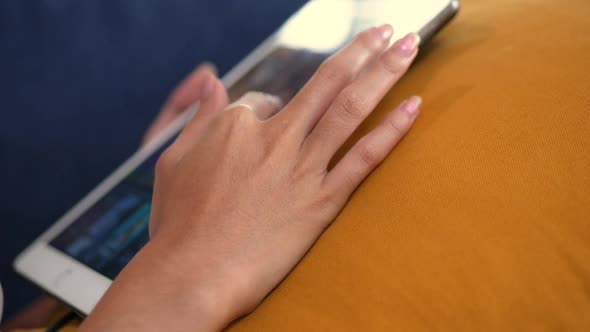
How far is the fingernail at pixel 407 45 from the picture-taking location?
1.69ft

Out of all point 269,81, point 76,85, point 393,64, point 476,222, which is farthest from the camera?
point 76,85

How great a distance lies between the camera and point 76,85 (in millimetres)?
1009

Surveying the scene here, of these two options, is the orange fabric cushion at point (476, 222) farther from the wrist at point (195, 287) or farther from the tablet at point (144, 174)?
the tablet at point (144, 174)

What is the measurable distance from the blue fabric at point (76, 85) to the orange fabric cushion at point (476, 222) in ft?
2.21

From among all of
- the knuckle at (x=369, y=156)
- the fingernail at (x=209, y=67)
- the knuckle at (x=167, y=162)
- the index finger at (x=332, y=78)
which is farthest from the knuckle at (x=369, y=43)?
the fingernail at (x=209, y=67)

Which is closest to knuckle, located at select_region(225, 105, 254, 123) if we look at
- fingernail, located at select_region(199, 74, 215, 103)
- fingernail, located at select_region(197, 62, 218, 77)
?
fingernail, located at select_region(199, 74, 215, 103)

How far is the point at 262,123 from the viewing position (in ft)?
1.72

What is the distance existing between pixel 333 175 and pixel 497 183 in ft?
0.46

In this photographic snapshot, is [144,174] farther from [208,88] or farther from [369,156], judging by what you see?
[369,156]

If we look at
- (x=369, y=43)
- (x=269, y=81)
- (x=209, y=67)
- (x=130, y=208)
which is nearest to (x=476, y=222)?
(x=369, y=43)

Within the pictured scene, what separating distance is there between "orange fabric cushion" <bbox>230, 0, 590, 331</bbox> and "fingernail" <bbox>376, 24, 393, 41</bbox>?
0.08 metres

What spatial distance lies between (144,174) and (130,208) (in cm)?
6

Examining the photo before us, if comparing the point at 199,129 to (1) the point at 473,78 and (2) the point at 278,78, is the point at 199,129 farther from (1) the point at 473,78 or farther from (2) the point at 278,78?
(1) the point at 473,78

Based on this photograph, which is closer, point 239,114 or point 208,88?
point 239,114
